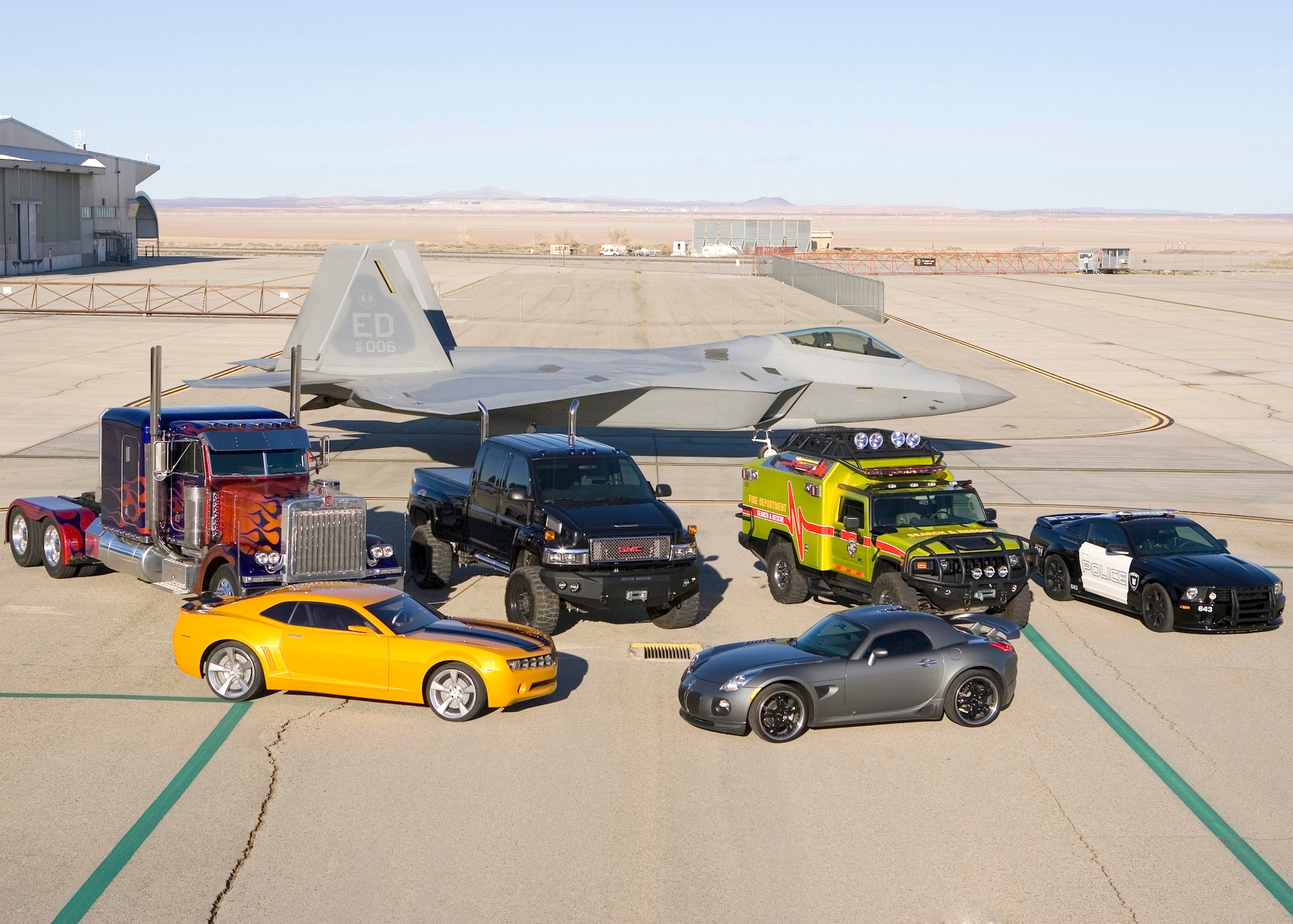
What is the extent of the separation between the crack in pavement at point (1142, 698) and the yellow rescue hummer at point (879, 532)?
84cm

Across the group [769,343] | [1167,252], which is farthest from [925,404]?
[1167,252]

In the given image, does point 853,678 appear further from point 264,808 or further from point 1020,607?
point 264,808

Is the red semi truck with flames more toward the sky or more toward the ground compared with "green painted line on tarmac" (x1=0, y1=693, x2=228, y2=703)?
more toward the sky

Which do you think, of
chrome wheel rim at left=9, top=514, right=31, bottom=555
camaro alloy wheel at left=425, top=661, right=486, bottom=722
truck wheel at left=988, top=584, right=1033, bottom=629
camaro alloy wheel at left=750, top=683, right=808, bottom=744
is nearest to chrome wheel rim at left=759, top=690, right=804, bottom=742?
camaro alloy wheel at left=750, top=683, right=808, bottom=744

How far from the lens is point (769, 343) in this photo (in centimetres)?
2802

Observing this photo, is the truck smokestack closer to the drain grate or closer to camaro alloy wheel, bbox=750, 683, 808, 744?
the drain grate

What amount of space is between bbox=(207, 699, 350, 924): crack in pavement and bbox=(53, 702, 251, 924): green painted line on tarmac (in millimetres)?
511

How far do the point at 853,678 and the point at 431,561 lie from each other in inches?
295

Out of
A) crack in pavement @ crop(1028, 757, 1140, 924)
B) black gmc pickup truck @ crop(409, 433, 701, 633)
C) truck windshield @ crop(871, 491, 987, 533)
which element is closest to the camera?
crack in pavement @ crop(1028, 757, 1140, 924)

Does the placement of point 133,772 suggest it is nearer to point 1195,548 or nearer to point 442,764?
point 442,764

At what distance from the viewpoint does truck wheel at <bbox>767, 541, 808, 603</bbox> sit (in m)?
17.4

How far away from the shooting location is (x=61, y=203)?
86812mm

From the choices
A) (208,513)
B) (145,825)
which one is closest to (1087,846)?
(145,825)

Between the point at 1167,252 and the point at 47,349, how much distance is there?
14897 cm
